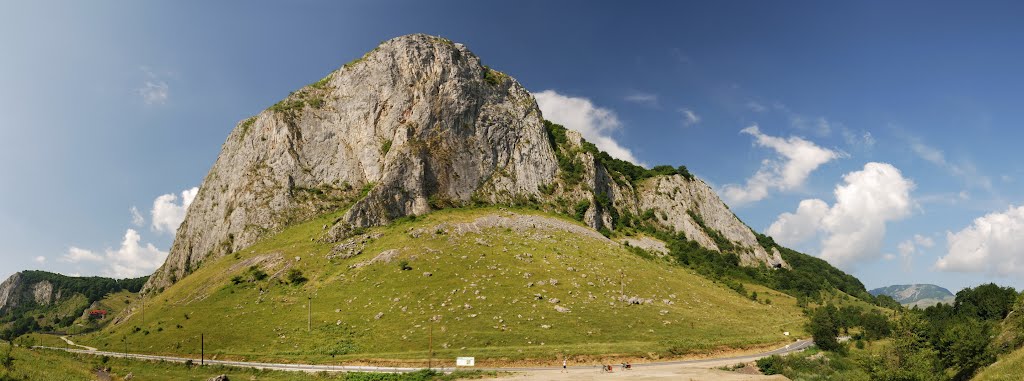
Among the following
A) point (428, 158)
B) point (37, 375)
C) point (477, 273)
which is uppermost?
point (428, 158)

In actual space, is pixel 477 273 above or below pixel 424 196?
below

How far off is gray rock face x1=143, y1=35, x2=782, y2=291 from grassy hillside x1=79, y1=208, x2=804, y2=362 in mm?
14194

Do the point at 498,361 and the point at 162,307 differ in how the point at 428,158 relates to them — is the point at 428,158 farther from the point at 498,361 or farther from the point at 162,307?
the point at 498,361

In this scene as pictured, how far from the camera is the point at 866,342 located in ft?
271

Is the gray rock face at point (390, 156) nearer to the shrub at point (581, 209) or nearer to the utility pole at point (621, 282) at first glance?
the shrub at point (581, 209)

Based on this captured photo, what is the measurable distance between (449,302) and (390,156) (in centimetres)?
6390

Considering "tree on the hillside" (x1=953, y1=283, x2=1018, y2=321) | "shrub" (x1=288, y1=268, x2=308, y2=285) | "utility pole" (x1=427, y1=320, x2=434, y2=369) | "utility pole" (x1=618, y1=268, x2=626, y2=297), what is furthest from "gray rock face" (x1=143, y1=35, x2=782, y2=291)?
"tree on the hillside" (x1=953, y1=283, x2=1018, y2=321)

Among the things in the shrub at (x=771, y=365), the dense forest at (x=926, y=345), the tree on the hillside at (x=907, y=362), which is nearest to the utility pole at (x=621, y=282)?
the dense forest at (x=926, y=345)

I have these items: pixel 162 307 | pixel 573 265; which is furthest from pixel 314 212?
pixel 573 265

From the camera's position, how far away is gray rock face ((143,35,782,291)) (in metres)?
134

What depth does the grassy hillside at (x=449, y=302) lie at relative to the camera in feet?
239

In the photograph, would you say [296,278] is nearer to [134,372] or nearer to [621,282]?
[134,372]

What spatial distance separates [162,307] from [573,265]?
8479cm

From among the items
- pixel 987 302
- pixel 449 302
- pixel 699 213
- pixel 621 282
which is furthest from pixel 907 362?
pixel 699 213
